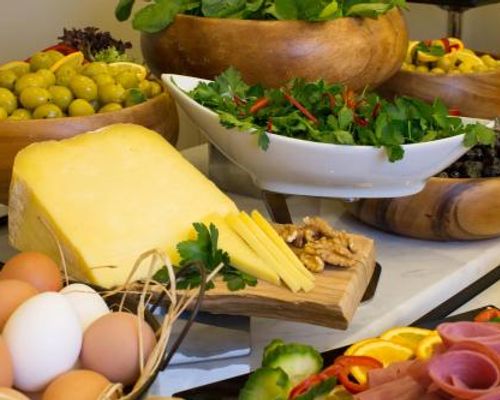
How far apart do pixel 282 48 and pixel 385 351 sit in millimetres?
431

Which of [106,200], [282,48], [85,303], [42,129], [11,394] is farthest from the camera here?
[282,48]

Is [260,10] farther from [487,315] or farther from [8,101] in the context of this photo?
[487,315]

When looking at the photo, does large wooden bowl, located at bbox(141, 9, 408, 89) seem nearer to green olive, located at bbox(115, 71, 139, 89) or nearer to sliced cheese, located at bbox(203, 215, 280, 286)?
green olive, located at bbox(115, 71, 139, 89)

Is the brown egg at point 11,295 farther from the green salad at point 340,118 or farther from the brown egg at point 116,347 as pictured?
the green salad at point 340,118

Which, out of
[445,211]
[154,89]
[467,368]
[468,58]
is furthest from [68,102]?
[468,58]

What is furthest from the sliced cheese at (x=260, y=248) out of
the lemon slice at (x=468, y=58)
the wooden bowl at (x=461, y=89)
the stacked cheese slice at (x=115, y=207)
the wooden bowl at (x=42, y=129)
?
the lemon slice at (x=468, y=58)

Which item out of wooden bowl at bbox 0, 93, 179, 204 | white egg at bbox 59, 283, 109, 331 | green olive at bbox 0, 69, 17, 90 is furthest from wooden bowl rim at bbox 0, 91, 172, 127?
white egg at bbox 59, 283, 109, 331

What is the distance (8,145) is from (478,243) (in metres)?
0.56

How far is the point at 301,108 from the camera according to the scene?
3.03ft

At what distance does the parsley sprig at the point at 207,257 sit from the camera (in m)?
0.75

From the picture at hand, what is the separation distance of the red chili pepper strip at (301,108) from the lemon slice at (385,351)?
10.7 inches

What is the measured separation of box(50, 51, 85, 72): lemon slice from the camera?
107 cm

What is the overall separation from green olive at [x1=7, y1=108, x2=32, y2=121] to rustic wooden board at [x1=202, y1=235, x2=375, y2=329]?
1.12 feet

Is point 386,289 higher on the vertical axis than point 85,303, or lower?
lower
